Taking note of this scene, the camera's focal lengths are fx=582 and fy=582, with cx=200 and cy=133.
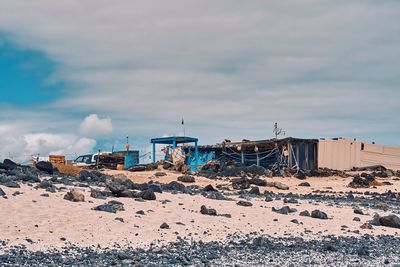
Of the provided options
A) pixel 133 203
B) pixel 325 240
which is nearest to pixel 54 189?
pixel 133 203

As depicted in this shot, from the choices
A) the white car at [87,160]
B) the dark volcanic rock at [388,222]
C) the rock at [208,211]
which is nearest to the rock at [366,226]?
the dark volcanic rock at [388,222]

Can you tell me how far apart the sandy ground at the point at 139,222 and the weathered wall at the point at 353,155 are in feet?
91.2

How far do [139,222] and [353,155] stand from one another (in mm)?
37801

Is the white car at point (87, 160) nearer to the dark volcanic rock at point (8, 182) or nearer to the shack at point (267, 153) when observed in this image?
the shack at point (267, 153)

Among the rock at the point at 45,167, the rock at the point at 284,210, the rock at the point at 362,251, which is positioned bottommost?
the rock at the point at 362,251

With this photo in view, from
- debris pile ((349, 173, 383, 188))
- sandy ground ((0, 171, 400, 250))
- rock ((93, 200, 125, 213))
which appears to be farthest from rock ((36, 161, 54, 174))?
debris pile ((349, 173, 383, 188))

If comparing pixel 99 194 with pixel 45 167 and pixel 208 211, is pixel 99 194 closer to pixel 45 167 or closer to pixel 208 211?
pixel 208 211

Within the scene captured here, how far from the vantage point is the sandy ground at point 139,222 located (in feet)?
40.7

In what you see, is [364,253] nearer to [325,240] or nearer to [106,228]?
[325,240]

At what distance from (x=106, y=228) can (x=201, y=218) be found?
3.07 m

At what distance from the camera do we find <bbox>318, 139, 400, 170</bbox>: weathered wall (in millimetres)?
46806

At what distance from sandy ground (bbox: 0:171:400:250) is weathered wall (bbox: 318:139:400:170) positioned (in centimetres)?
2781

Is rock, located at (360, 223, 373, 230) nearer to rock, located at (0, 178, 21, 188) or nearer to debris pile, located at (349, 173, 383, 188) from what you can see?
rock, located at (0, 178, 21, 188)

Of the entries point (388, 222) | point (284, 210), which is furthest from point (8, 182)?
point (388, 222)
